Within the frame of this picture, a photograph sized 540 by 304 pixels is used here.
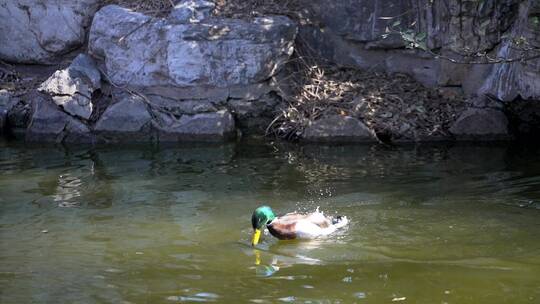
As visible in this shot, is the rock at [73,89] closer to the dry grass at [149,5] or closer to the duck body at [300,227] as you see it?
the dry grass at [149,5]

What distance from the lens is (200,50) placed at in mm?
11828

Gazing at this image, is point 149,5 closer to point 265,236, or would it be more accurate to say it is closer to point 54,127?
point 54,127

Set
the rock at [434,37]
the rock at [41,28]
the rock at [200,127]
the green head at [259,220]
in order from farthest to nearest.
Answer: the rock at [41,28] → the rock at [200,127] → the rock at [434,37] → the green head at [259,220]

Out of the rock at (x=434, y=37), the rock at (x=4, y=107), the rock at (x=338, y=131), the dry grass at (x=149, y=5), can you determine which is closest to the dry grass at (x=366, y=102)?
the rock at (x=338, y=131)

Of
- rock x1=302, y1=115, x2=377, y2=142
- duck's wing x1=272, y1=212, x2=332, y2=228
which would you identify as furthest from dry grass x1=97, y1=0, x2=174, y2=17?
duck's wing x1=272, y1=212, x2=332, y2=228

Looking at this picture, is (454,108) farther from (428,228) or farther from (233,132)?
(428,228)

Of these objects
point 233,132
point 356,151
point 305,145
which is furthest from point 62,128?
point 356,151

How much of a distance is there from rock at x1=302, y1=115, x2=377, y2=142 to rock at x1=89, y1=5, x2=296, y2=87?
125cm

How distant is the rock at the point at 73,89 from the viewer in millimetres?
11719

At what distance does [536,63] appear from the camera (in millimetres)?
9805

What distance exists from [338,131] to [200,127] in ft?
6.69

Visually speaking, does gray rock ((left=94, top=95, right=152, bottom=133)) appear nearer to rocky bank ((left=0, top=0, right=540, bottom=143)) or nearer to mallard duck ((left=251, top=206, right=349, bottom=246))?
rocky bank ((left=0, top=0, right=540, bottom=143))

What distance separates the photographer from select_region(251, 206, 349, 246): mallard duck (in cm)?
677

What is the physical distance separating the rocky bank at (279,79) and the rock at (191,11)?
0.02m
